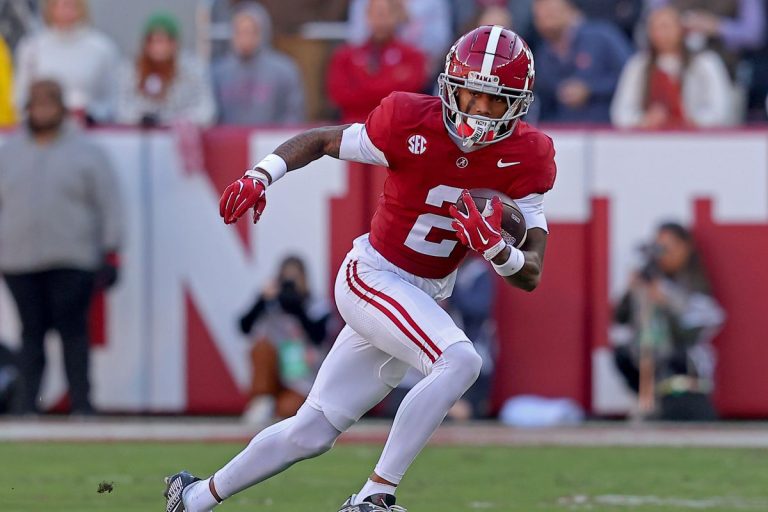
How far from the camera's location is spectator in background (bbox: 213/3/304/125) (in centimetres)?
1133

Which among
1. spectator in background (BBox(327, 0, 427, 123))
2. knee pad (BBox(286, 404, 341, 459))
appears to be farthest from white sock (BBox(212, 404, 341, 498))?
spectator in background (BBox(327, 0, 427, 123))

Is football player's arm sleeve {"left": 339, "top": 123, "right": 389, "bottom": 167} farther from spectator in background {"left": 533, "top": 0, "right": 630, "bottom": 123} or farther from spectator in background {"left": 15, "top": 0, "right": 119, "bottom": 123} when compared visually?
spectator in background {"left": 15, "top": 0, "right": 119, "bottom": 123}

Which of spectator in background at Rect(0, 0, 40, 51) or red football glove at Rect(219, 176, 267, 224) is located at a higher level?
spectator in background at Rect(0, 0, 40, 51)

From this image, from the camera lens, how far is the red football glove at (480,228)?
547cm

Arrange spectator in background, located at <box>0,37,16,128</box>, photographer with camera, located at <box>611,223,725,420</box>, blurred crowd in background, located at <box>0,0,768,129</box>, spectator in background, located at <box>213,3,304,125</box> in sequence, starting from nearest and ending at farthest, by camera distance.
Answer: photographer with camera, located at <box>611,223,725,420</box> → blurred crowd in background, located at <box>0,0,768,129</box> → spectator in background, located at <box>213,3,304,125</box> → spectator in background, located at <box>0,37,16,128</box>

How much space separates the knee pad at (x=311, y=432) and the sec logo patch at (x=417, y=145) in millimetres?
946

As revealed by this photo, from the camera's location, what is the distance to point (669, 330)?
1041 centimetres

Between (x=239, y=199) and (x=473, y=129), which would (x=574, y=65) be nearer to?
(x=473, y=129)

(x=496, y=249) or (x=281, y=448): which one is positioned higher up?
(x=496, y=249)

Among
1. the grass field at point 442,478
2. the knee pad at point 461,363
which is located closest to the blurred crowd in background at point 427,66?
the grass field at point 442,478

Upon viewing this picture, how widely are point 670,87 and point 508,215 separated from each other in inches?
216

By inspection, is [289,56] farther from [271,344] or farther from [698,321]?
[698,321]

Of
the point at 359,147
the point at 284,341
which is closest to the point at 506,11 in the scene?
the point at 284,341

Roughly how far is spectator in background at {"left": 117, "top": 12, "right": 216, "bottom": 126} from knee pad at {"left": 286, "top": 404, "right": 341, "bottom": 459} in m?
5.60
